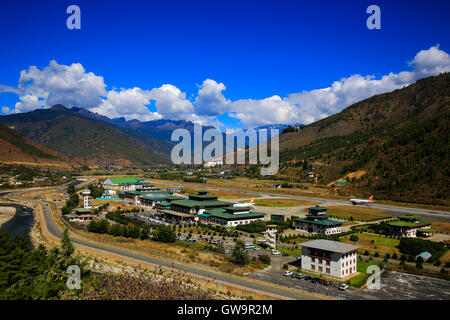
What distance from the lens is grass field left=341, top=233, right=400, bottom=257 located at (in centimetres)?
4403

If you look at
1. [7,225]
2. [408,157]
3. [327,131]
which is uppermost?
[327,131]

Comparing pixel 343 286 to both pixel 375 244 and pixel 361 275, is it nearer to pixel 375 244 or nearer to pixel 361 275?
pixel 361 275

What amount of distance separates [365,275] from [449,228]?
32.7 m

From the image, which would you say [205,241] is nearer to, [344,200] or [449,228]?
[449,228]

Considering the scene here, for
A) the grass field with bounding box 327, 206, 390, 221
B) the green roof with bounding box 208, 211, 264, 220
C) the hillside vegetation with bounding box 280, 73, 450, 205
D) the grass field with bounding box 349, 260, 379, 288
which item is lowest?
the grass field with bounding box 349, 260, 379, 288

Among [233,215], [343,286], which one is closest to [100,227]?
[233,215]

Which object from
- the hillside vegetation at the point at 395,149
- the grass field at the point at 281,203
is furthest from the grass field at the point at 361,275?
the hillside vegetation at the point at 395,149

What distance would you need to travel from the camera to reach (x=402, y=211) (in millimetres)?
72875

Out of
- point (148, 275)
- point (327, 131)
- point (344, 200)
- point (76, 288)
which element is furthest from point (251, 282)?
point (327, 131)

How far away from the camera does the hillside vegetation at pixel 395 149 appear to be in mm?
90438

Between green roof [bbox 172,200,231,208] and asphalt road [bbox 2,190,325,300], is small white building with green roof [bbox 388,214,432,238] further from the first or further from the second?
green roof [bbox 172,200,231,208]

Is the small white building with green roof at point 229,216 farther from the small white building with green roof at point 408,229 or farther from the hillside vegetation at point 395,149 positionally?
the hillside vegetation at point 395,149

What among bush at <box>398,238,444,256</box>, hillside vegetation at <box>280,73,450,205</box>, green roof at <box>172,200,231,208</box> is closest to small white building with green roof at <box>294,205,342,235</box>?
bush at <box>398,238,444,256</box>

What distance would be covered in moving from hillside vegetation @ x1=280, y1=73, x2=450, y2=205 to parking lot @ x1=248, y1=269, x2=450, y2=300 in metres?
55.9
